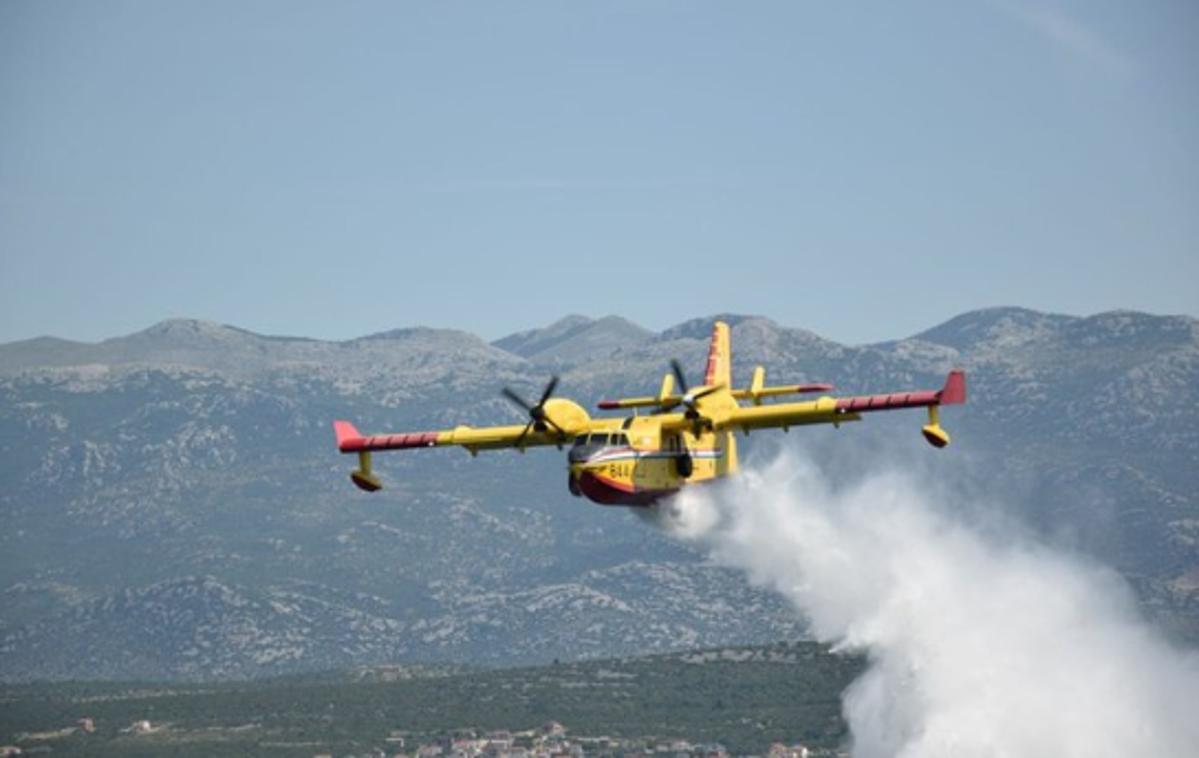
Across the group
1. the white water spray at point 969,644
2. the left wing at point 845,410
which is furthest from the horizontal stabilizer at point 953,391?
the white water spray at point 969,644

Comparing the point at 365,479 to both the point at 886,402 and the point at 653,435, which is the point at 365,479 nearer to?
the point at 653,435

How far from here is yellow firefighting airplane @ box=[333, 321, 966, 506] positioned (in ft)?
271

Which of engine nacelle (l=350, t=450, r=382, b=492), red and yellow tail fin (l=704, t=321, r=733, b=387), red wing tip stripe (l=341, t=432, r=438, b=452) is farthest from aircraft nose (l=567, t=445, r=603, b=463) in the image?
red and yellow tail fin (l=704, t=321, r=733, b=387)

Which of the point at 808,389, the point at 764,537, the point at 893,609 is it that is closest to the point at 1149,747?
the point at 893,609

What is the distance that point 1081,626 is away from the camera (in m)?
128

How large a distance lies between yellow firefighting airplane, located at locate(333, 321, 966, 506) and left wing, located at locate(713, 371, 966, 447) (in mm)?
45

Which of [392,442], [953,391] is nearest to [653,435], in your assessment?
[953,391]

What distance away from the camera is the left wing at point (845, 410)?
266 ft

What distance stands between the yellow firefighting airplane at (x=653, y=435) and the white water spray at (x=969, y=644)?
2147cm

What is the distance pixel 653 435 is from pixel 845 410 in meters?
8.74

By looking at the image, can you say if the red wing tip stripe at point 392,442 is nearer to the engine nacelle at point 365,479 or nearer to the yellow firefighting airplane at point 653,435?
the yellow firefighting airplane at point 653,435

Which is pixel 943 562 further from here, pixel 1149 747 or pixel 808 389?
pixel 808 389

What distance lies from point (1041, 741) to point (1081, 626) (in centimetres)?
908

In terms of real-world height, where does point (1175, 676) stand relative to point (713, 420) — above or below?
below
